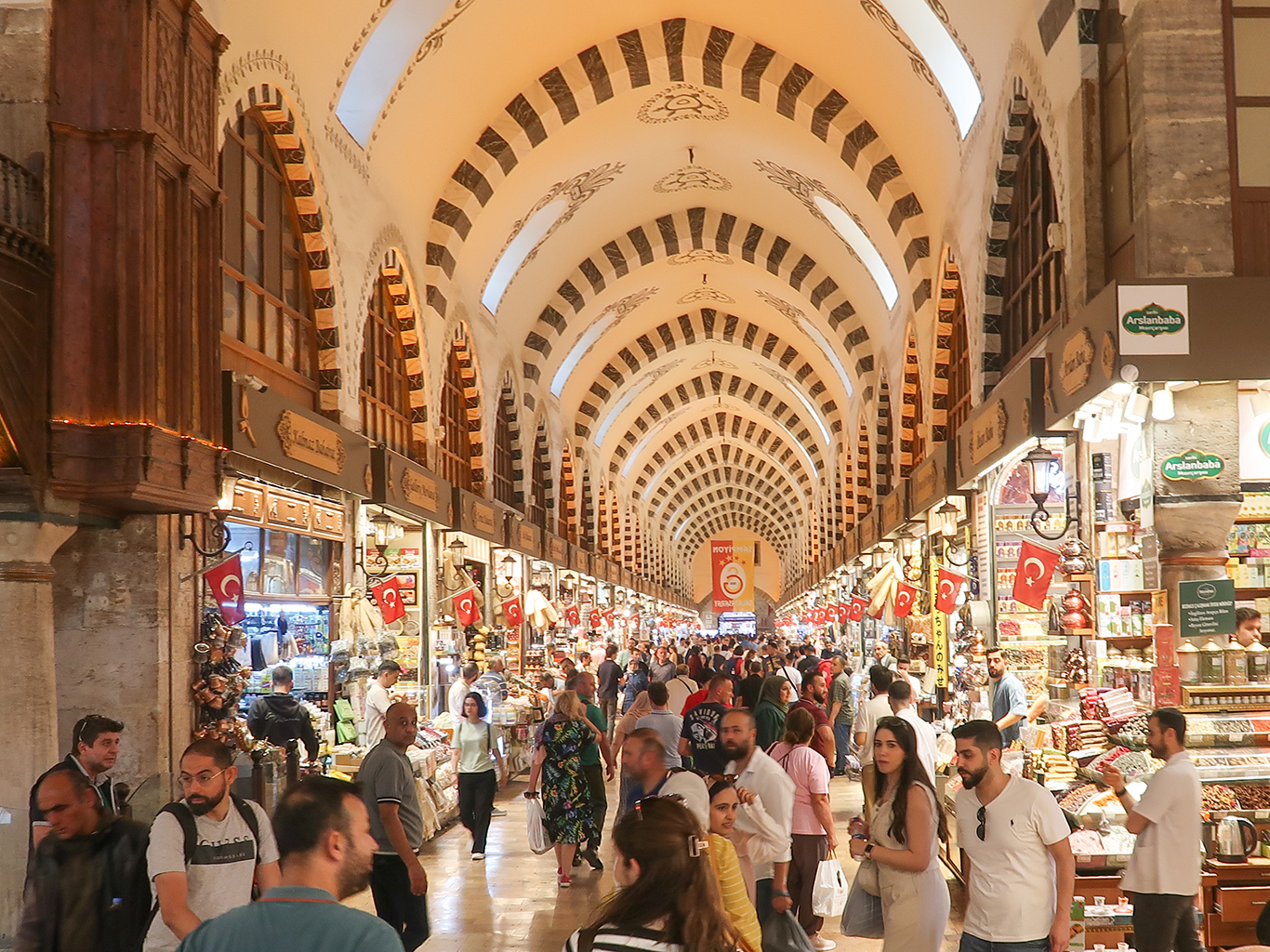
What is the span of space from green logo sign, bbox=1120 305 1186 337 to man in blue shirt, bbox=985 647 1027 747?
314 cm

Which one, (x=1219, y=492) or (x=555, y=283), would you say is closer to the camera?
(x=1219, y=492)

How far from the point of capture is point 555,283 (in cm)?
1677

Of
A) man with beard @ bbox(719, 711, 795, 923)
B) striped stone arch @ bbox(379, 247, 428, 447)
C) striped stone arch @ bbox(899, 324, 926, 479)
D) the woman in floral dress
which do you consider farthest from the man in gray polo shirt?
striped stone arch @ bbox(899, 324, 926, 479)

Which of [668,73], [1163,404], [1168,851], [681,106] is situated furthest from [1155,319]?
[681,106]

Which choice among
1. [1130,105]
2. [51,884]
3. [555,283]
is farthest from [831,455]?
[51,884]

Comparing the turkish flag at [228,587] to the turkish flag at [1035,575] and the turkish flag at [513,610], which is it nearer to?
the turkish flag at [1035,575]

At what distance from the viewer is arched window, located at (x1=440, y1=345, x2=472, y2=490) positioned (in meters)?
13.5

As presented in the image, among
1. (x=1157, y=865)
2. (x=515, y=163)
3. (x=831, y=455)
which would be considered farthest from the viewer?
(x=831, y=455)

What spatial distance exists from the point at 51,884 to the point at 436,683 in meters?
9.17

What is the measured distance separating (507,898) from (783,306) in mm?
14491

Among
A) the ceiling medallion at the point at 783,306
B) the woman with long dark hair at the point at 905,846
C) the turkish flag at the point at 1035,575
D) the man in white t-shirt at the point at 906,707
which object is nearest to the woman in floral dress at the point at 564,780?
the man in white t-shirt at the point at 906,707

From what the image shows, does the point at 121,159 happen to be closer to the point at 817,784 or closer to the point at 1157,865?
the point at 817,784

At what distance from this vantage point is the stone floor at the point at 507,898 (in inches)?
234

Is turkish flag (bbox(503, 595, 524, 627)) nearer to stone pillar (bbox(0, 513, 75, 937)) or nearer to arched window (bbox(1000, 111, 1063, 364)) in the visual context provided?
arched window (bbox(1000, 111, 1063, 364))
